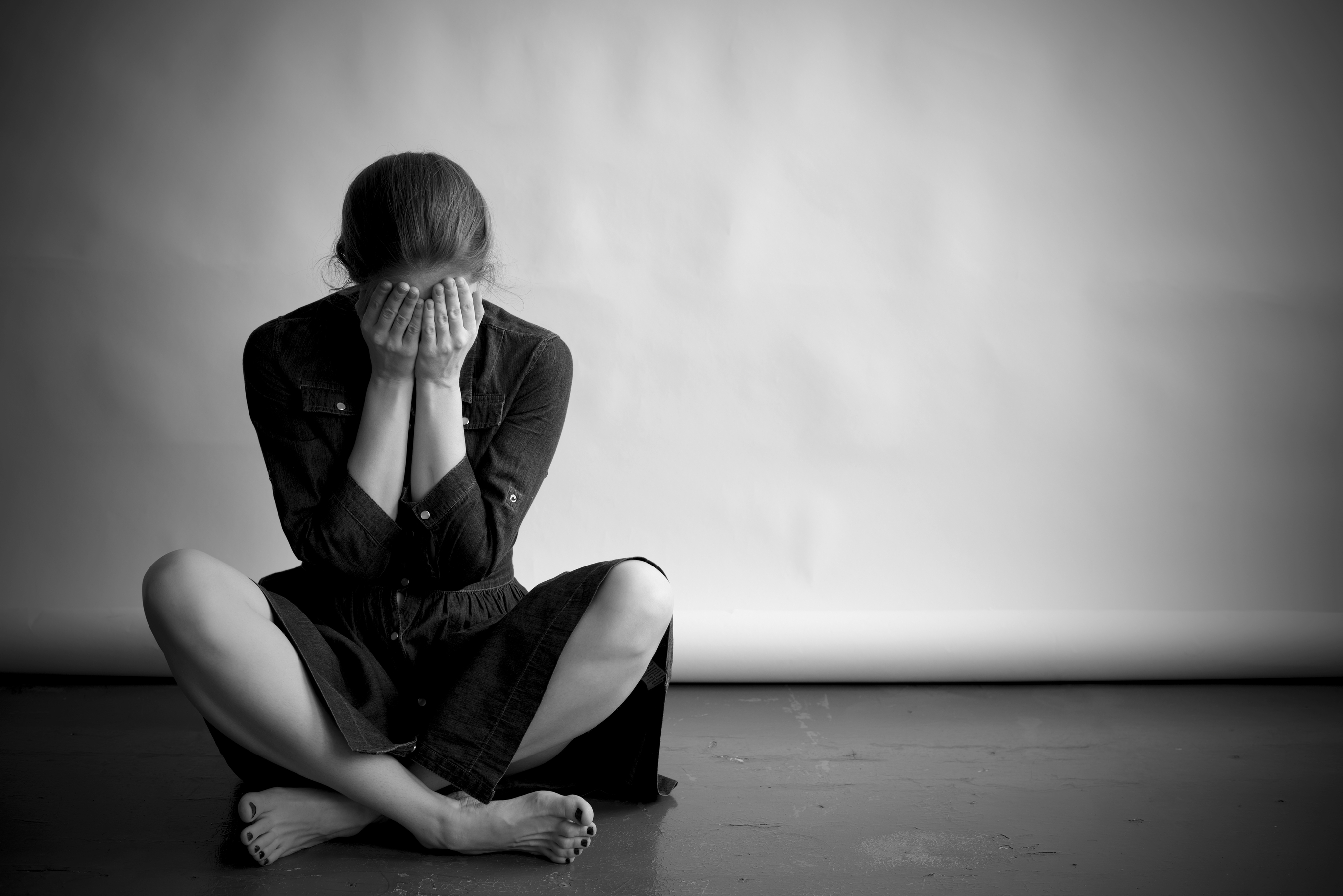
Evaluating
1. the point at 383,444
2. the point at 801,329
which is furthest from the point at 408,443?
the point at 801,329

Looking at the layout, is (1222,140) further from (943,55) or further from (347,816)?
(347,816)

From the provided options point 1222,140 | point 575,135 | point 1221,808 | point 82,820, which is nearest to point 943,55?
point 1222,140

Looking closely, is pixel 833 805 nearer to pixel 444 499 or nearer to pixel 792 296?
pixel 444 499

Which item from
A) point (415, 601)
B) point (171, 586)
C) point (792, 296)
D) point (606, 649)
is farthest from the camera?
point (792, 296)

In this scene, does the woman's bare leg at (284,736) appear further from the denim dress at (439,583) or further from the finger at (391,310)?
the finger at (391,310)

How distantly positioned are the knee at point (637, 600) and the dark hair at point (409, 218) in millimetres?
492

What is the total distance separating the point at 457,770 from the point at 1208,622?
1813mm

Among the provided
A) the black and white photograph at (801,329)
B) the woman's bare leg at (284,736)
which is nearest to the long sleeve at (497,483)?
the woman's bare leg at (284,736)

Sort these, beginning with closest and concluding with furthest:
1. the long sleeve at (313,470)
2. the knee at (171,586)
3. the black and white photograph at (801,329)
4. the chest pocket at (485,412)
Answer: the knee at (171,586) < the long sleeve at (313,470) < the chest pocket at (485,412) < the black and white photograph at (801,329)

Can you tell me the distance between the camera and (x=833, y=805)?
168 cm

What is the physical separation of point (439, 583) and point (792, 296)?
4.14 ft

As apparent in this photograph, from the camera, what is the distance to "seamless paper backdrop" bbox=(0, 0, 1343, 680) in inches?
96.0

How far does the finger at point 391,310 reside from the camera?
1.52 m

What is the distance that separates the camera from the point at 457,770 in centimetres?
144
